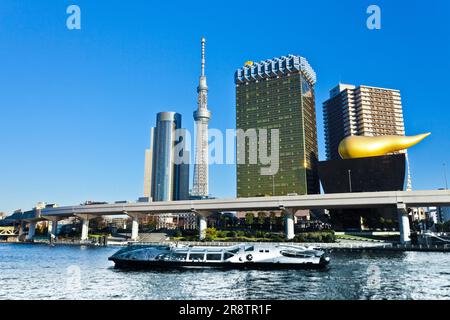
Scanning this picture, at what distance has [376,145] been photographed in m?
112

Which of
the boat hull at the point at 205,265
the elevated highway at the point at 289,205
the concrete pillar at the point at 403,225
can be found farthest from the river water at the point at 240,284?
the elevated highway at the point at 289,205

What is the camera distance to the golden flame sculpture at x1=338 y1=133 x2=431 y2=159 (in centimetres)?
11119

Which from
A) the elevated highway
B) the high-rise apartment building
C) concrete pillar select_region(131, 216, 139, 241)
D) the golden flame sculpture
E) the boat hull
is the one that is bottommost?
the boat hull

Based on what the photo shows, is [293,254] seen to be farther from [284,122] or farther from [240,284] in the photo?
[284,122]

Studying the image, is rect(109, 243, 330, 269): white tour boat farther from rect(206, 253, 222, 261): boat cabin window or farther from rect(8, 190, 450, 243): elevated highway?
rect(8, 190, 450, 243): elevated highway

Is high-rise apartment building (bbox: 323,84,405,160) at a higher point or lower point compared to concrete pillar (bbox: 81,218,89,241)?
higher

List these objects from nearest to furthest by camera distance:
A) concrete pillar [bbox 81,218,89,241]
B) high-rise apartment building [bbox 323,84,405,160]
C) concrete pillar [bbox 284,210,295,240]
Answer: concrete pillar [bbox 284,210,295,240], concrete pillar [bbox 81,218,89,241], high-rise apartment building [bbox 323,84,405,160]

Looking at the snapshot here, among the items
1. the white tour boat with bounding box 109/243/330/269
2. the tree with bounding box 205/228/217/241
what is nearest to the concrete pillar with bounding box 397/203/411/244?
the white tour boat with bounding box 109/243/330/269

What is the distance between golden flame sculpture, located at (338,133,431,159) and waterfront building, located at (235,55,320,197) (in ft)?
201

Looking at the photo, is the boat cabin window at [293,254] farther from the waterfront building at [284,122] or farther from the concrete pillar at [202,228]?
the waterfront building at [284,122]

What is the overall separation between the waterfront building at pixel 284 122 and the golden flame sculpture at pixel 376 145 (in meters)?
61.2

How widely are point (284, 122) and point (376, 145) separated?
2992 inches

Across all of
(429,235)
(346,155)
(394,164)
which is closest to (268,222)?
(346,155)

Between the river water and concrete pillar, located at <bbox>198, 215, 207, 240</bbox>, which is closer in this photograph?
the river water
